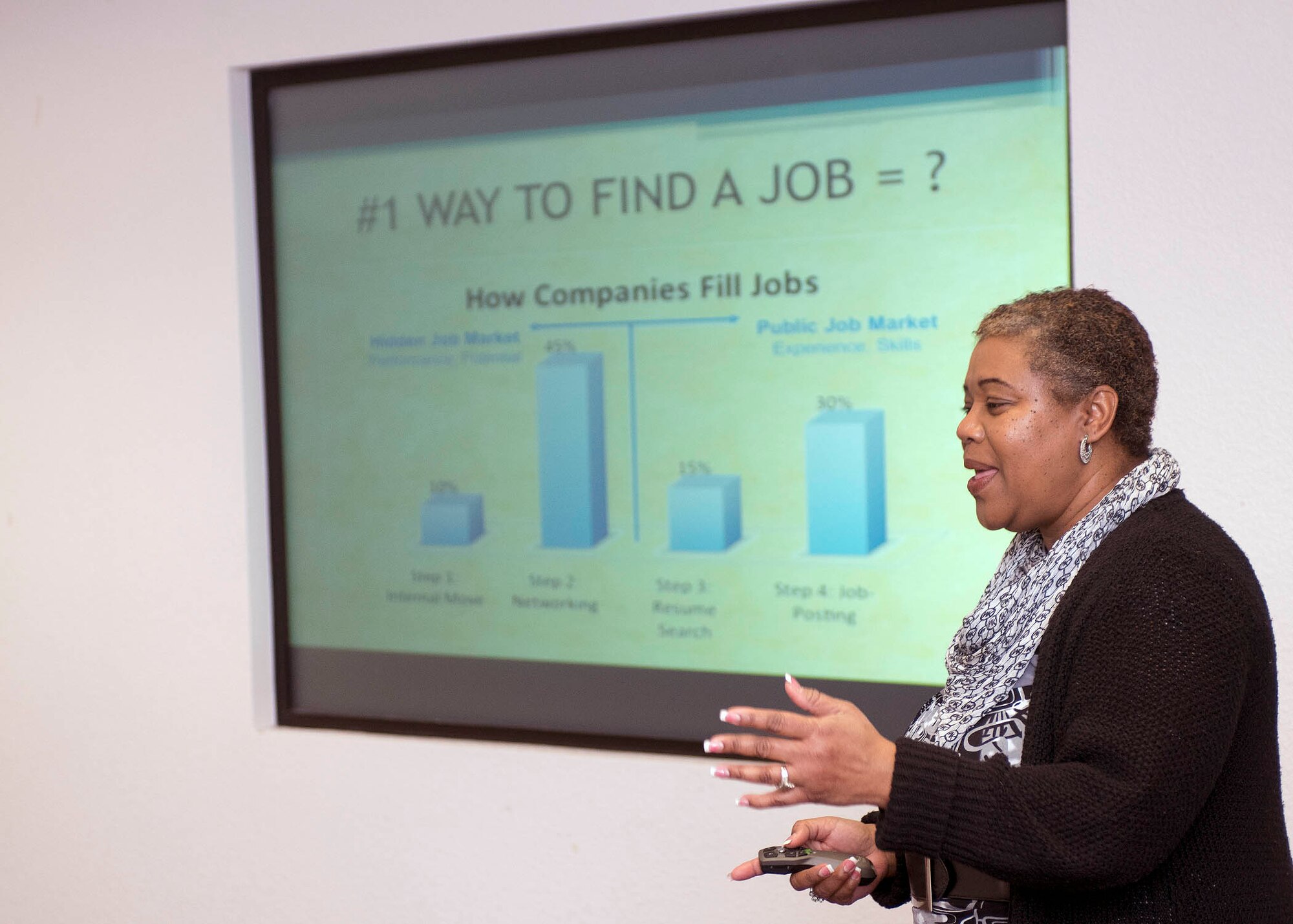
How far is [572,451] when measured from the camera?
290cm

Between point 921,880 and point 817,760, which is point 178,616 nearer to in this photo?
point 921,880

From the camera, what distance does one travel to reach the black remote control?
154cm

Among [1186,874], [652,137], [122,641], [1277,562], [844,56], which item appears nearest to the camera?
[1186,874]

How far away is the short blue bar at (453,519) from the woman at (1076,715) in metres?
1.55

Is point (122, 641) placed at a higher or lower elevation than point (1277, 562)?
lower

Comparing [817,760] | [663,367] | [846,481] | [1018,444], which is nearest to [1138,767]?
[817,760]

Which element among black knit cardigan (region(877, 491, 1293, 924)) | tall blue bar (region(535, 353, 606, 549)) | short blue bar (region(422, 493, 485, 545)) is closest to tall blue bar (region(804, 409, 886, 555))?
tall blue bar (region(535, 353, 606, 549))

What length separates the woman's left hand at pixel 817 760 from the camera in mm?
1291

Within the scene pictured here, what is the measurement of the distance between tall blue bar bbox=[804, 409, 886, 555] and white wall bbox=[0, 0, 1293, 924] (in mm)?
564

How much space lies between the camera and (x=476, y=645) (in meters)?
3.03

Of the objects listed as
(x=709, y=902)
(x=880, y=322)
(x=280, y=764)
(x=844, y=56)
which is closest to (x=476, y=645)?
(x=280, y=764)

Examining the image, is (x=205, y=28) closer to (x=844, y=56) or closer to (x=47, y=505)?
(x=47, y=505)

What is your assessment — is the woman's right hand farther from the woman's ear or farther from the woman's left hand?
the woman's ear

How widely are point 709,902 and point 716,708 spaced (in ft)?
1.34
